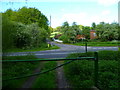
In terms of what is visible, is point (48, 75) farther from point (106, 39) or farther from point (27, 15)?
point (106, 39)

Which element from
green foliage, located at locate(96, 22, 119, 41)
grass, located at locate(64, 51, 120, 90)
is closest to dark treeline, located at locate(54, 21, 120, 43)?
green foliage, located at locate(96, 22, 119, 41)

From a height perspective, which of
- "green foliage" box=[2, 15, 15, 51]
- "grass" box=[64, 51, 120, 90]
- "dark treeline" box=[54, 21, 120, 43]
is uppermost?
"dark treeline" box=[54, 21, 120, 43]

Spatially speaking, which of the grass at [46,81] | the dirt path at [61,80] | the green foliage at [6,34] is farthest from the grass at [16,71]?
the green foliage at [6,34]

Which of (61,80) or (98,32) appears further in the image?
(98,32)

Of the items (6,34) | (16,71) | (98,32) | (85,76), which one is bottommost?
(85,76)

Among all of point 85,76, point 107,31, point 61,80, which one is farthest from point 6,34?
point 107,31

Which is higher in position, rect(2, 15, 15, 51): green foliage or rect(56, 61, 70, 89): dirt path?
rect(2, 15, 15, 51): green foliage

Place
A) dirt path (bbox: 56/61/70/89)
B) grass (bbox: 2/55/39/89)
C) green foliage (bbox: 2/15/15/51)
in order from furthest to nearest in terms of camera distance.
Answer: green foliage (bbox: 2/15/15/51) → dirt path (bbox: 56/61/70/89) → grass (bbox: 2/55/39/89)

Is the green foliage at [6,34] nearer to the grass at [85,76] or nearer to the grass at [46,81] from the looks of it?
the grass at [46,81]

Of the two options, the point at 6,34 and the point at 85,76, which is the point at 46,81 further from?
the point at 6,34

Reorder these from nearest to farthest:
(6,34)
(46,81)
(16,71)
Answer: (46,81), (16,71), (6,34)

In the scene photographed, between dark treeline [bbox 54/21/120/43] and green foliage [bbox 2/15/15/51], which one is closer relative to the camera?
green foliage [bbox 2/15/15/51]

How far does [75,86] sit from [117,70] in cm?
192

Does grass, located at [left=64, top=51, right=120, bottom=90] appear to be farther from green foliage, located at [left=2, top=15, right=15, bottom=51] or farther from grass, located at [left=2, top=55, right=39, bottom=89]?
green foliage, located at [left=2, top=15, right=15, bottom=51]
